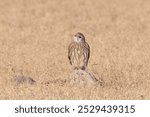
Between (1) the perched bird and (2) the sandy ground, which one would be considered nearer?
(2) the sandy ground

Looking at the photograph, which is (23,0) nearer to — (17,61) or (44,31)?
(44,31)

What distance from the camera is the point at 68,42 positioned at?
78.7 ft

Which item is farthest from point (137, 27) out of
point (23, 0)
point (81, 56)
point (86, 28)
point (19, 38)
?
point (81, 56)

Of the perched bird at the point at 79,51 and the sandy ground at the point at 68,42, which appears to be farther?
the perched bird at the point at 79,51

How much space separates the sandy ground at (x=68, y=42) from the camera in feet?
51.5

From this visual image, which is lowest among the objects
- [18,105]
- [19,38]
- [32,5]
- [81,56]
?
[18,105]

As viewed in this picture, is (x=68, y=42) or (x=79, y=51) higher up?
(x=68, y=42)

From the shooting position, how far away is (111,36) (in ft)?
81.3

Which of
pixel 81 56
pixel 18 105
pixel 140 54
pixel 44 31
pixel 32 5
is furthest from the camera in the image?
pixel 32 5

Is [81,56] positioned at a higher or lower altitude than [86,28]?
lower

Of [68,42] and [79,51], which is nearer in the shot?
[79,51]

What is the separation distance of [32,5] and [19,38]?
833cm

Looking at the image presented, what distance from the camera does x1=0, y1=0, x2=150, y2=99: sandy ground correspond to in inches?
618

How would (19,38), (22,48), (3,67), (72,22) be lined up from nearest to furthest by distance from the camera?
1. (3,67)
2. (22,48)
3. (19,38)
4. (72,22)
